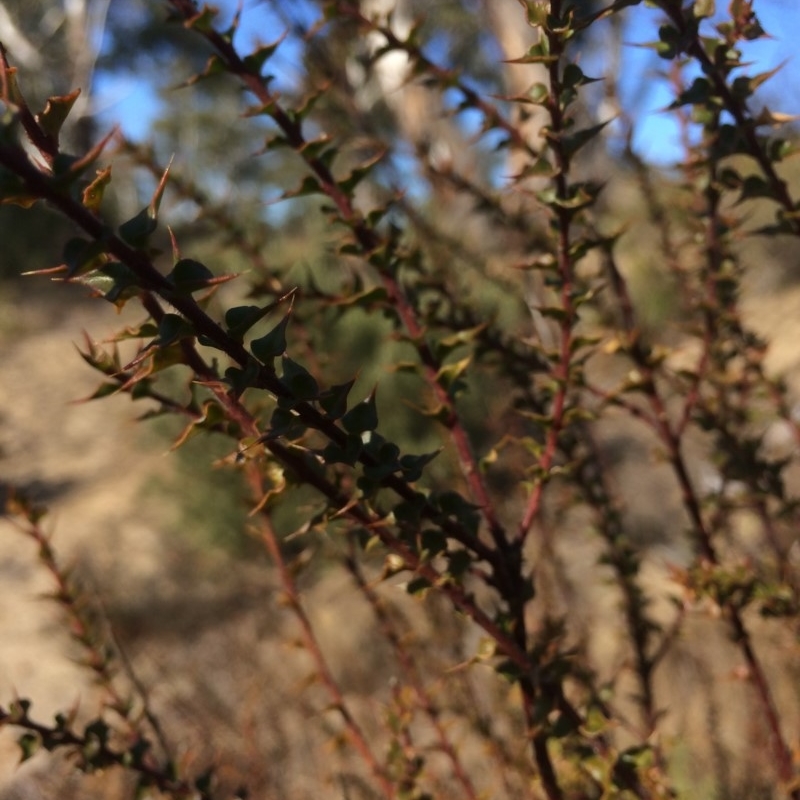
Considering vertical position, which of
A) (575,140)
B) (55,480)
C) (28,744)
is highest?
(55,480)

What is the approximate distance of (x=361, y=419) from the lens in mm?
501

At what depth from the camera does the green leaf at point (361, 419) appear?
0.49m

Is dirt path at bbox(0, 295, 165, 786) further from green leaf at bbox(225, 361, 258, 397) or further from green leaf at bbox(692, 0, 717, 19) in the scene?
green leaf at bbox(692, 0, 717, 19)

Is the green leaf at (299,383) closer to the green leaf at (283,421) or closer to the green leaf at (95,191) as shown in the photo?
the green leaf at (283,421)

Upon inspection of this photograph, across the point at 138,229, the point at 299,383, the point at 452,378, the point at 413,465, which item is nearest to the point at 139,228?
the point at 138,229

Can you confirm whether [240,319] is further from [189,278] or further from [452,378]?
[452,378]

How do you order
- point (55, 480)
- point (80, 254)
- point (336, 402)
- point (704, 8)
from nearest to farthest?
point (80, 254) < point (336, 402) < point (704, 8) < point (55, 480)

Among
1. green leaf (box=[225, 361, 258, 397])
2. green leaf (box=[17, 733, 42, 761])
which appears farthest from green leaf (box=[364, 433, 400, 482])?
green leaf (box=[17, 733, 42, 761])

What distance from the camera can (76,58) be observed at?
748cm

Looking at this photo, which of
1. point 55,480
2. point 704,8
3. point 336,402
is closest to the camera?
point 336,402

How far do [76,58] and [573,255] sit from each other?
798 centimetres

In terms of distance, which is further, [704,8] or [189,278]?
[704,8]

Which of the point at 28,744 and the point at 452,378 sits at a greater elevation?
the point at 452,378

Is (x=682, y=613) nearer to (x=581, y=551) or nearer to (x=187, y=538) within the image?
(x=581, y=551)
